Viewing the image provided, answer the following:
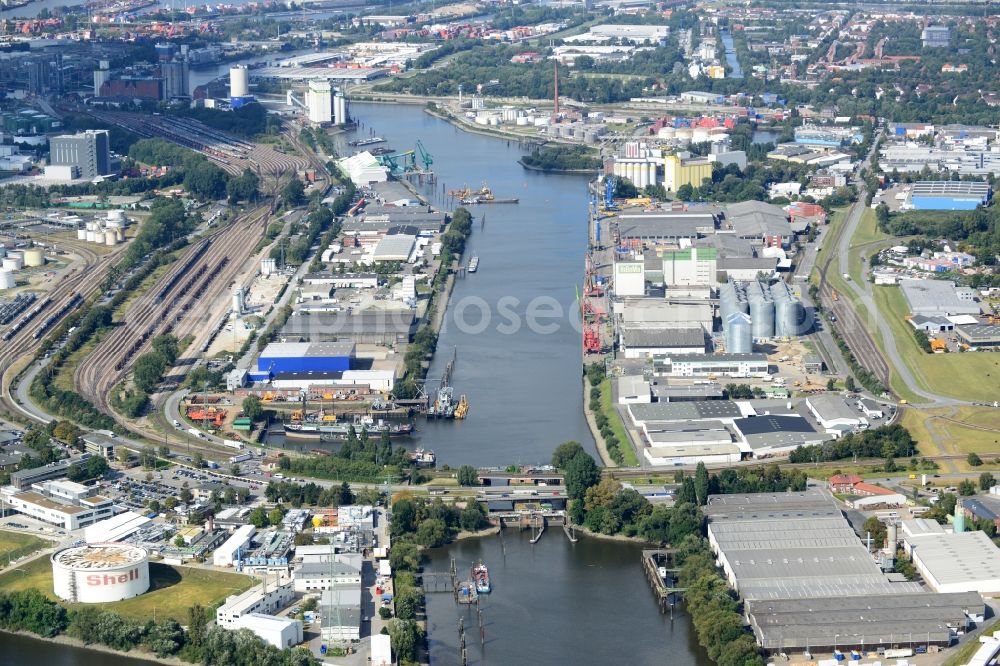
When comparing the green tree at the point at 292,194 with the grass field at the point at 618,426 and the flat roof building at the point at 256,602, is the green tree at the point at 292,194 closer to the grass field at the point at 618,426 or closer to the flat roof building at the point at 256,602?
the grass field at the point at 618,426

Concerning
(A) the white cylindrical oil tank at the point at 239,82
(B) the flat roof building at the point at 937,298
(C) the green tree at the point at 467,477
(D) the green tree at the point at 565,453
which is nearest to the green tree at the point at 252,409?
(C) the green tree at the point at 467,477

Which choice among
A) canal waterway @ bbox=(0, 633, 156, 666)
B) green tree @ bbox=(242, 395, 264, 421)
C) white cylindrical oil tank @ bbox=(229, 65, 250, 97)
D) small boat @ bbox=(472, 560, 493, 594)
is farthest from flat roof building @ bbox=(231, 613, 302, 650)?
white cylindrical oil tank @ bbox=(229, 65, 250, 97)

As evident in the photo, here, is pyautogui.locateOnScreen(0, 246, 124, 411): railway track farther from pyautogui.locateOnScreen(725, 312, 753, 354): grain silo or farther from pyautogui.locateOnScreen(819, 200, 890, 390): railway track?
pyautogui.locateOnScreen(819, 200, 890, 390): railway track

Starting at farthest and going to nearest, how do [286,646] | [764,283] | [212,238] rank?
[212,238], [764,283], [286,646]

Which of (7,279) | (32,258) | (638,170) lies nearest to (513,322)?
(7,279)

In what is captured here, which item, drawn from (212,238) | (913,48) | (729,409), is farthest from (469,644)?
(913,48)

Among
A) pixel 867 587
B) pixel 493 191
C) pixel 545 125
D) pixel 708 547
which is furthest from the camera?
pixel 545 125

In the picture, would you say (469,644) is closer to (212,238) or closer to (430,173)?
(212,238)
